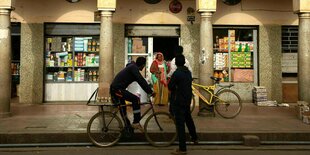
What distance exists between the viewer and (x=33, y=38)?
13422 millimetres

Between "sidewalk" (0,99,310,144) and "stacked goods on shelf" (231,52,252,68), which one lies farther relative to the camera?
"stacked goods on shelf" (231,52,252,68)

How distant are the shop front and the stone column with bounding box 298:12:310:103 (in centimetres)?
302

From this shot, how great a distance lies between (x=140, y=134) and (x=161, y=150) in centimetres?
93

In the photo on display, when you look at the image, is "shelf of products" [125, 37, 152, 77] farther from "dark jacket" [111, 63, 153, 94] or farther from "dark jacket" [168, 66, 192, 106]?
"dark jacket" [168, 66, 192, 106]

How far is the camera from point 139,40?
13781mm

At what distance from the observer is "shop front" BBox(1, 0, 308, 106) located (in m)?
13.4

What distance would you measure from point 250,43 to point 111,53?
6.19 meters

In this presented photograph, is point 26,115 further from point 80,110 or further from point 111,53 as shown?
point 111,53

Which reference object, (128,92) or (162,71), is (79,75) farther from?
(128,92)

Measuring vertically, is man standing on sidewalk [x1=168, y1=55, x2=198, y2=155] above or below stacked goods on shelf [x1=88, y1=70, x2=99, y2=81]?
below

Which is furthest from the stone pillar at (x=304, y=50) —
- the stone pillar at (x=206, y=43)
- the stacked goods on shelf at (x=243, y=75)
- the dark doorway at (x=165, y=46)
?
the dark doorway at (x=165, y=46)

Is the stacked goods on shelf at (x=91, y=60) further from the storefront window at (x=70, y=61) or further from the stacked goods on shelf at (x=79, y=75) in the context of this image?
the stacked goods on shelf at (x=79, y=75)

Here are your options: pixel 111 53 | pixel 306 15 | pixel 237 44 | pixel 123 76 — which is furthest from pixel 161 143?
pixel 237 44

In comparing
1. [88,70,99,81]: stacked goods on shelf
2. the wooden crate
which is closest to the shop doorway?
[88,70,99,81]: stacked goods on shelf
